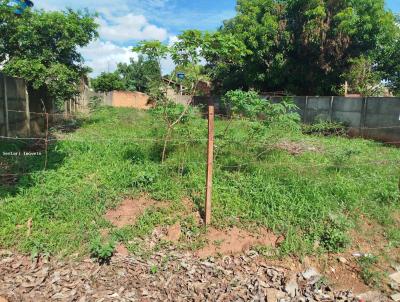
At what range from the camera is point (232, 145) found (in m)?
6.21

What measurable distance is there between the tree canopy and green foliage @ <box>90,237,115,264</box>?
11.2 meters

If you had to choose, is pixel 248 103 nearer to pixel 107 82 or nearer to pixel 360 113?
pixel 360 113

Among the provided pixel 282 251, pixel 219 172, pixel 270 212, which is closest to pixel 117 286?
pixel 282 251

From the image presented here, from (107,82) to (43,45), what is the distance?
23504mm

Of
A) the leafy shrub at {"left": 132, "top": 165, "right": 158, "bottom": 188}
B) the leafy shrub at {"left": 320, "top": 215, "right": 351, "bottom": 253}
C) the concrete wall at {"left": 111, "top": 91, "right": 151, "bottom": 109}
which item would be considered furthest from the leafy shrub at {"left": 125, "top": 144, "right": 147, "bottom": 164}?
the concrete wall at {"left": 111, "top": 91, "right": 151, "bottom": 109}

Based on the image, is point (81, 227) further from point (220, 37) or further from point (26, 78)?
point (26, 78)

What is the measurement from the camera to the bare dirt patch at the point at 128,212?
414 centimetres

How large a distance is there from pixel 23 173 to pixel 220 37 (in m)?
3.53

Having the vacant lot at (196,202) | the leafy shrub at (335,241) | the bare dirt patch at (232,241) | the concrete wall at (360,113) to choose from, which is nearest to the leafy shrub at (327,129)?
the concrete wall at (360,113)

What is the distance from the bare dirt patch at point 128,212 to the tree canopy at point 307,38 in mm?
10200

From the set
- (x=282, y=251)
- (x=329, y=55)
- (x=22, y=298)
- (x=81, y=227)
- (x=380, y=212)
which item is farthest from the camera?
(x=329, y=55)

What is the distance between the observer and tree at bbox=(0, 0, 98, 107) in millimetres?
8961

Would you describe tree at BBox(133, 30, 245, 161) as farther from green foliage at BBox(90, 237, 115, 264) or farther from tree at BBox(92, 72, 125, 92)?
tree at BBox(92, 72, 125, 92)

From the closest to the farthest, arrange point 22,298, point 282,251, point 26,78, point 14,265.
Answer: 1. point 22,298
2. point 14,265
3. point 282,251
4. point 26,78
